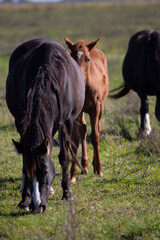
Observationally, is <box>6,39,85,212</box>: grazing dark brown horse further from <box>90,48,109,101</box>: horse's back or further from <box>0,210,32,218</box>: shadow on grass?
<box>90,48,109,101</box>: horse's back

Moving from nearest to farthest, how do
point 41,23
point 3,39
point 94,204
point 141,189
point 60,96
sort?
point 60,96, point 94,204, point 141,189, point 3,39, point 41,23

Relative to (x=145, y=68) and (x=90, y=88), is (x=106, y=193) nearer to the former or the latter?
(x=90, y=88)

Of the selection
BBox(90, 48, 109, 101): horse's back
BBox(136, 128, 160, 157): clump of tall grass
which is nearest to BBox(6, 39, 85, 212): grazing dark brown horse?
BBox(90, 48, 109, 101): horse's back

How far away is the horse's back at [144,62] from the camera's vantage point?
24.9 feet

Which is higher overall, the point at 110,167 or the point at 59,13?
the point at 110,167

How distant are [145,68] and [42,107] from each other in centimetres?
462

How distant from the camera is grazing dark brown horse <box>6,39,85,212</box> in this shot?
3.50 meters

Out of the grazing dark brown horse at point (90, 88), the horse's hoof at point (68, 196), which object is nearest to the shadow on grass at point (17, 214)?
the horse's hoof at point (68, 196)

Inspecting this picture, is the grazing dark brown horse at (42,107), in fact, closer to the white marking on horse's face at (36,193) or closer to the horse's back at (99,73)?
the white marking on horse's face at (36,193)

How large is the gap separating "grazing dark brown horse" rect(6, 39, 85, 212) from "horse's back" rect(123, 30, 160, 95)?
10.1ft

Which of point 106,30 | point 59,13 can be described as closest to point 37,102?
point 106,30

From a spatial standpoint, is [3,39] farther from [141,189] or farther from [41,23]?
[141,189]

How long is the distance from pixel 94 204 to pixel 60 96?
1317 mm

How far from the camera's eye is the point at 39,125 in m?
3.54
